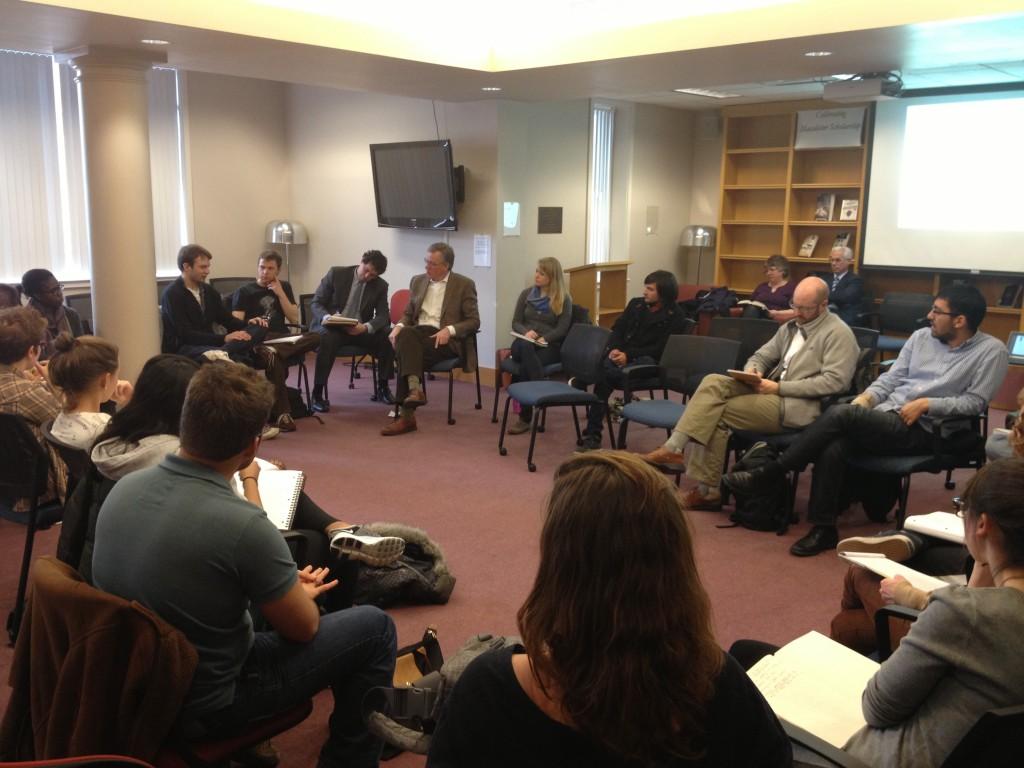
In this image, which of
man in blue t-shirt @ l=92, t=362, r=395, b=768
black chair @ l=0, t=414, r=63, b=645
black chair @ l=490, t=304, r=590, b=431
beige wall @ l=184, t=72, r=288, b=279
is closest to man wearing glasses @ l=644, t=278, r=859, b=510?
black chair @ l=490, t=304, r=590, b=431

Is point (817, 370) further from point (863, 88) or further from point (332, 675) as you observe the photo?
point (332, 675)

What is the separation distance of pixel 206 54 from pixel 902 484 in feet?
15.9

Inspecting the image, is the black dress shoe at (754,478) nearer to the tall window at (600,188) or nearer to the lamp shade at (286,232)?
the tall window at (600,188)

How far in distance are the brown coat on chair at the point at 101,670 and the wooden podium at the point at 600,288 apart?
21.9 ft

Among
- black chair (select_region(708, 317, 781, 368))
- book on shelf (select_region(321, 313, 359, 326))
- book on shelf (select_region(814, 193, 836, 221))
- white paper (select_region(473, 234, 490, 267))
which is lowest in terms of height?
book on shelf (select_region(321, 313, 359, 326))

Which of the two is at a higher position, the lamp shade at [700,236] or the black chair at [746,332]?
the lamp shade at [700,236]

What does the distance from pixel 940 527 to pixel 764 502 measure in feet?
5.53

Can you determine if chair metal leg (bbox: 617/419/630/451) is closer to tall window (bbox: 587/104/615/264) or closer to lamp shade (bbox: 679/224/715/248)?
tall window (bbox: 587/104/615/264)

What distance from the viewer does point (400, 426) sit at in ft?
21.1

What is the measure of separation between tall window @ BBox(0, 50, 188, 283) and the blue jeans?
6412 mm

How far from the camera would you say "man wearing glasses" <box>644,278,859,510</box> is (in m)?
4.67

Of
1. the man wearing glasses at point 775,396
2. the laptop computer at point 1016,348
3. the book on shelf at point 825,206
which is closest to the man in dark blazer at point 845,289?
the book on shelf at point 825,206

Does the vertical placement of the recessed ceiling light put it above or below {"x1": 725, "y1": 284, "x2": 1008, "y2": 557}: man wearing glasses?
above

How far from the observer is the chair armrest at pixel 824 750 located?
161cm
